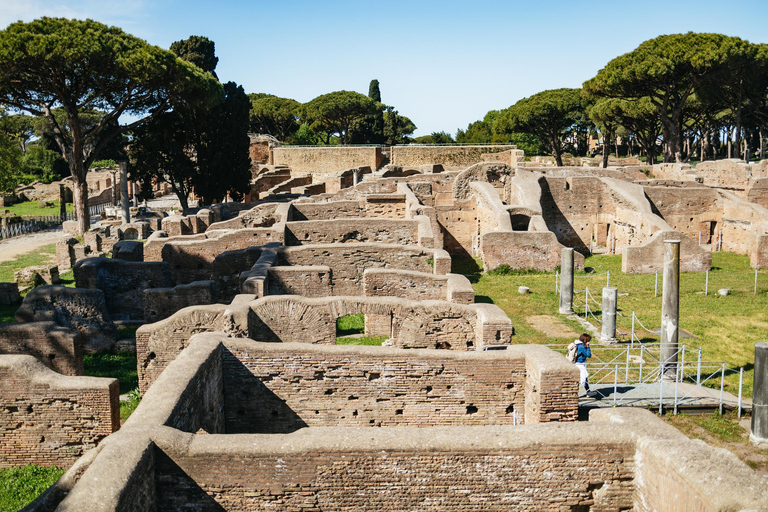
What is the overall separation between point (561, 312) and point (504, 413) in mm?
8433

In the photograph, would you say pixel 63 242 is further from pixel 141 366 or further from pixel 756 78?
pixel 756 78

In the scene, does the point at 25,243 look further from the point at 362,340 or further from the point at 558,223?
the point at 362,340

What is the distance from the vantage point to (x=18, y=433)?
7750mm

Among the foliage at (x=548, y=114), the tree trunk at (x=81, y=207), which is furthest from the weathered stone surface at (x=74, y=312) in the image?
the foliage at (x=548, y=114)

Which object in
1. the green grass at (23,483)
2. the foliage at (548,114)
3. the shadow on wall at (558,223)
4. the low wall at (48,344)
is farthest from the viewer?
the foliage at (548,114)

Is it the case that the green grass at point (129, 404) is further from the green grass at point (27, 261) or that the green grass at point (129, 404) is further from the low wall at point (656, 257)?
the low wall at point (656, 257)

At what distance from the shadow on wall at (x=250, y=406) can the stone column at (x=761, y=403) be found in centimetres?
620

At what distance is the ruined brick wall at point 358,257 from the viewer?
579 inches

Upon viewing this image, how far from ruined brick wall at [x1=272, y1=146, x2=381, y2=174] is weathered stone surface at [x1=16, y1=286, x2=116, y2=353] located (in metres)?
32.0

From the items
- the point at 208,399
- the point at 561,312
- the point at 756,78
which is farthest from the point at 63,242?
the point at 756,78

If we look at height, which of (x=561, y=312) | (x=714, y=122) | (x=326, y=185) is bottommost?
(x=561, y=312)

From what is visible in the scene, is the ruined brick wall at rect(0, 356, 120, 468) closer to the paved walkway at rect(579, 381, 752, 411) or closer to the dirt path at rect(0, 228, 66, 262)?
the paved walkway at rect(579, 381, 752, 411)

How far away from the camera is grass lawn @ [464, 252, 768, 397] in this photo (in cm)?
1330

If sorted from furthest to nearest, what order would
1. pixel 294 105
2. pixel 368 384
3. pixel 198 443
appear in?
pixel 294 105 → pixel 368 384 → pixel 198 443
